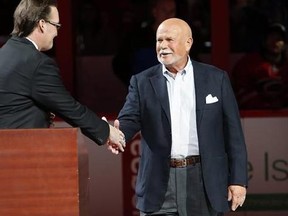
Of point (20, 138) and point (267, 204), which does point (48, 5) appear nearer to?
point (20, 138)

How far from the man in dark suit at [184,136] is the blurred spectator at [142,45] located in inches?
127

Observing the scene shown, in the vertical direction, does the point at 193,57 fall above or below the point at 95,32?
below

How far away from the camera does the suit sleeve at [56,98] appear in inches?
236

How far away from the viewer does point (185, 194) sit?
679 cm

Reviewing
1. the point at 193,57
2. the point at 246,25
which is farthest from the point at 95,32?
the point at 246,25

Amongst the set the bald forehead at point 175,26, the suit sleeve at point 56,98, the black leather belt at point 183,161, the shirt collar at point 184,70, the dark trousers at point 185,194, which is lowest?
the dark trousers at point 185,194

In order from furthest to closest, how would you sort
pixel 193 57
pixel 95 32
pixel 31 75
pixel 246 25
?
1. pixel 95 32
2. pixel 246 25
3. pixel 193 57
4. pixel 31 75

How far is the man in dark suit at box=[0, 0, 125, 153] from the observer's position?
598 cm

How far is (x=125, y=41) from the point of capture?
10570 mm

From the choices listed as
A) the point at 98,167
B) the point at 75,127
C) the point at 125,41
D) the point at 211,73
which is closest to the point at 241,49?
the point at 125,41

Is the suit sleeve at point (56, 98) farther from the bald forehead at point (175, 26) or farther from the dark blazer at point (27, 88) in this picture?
the bald forehead at point (175, 26)

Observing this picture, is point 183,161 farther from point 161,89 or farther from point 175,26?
point 175,26

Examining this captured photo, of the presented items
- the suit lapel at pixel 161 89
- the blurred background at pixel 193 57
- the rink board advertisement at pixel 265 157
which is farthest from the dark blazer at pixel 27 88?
the rink board advertisement at pixel 265 157

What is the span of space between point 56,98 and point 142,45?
4388mm
